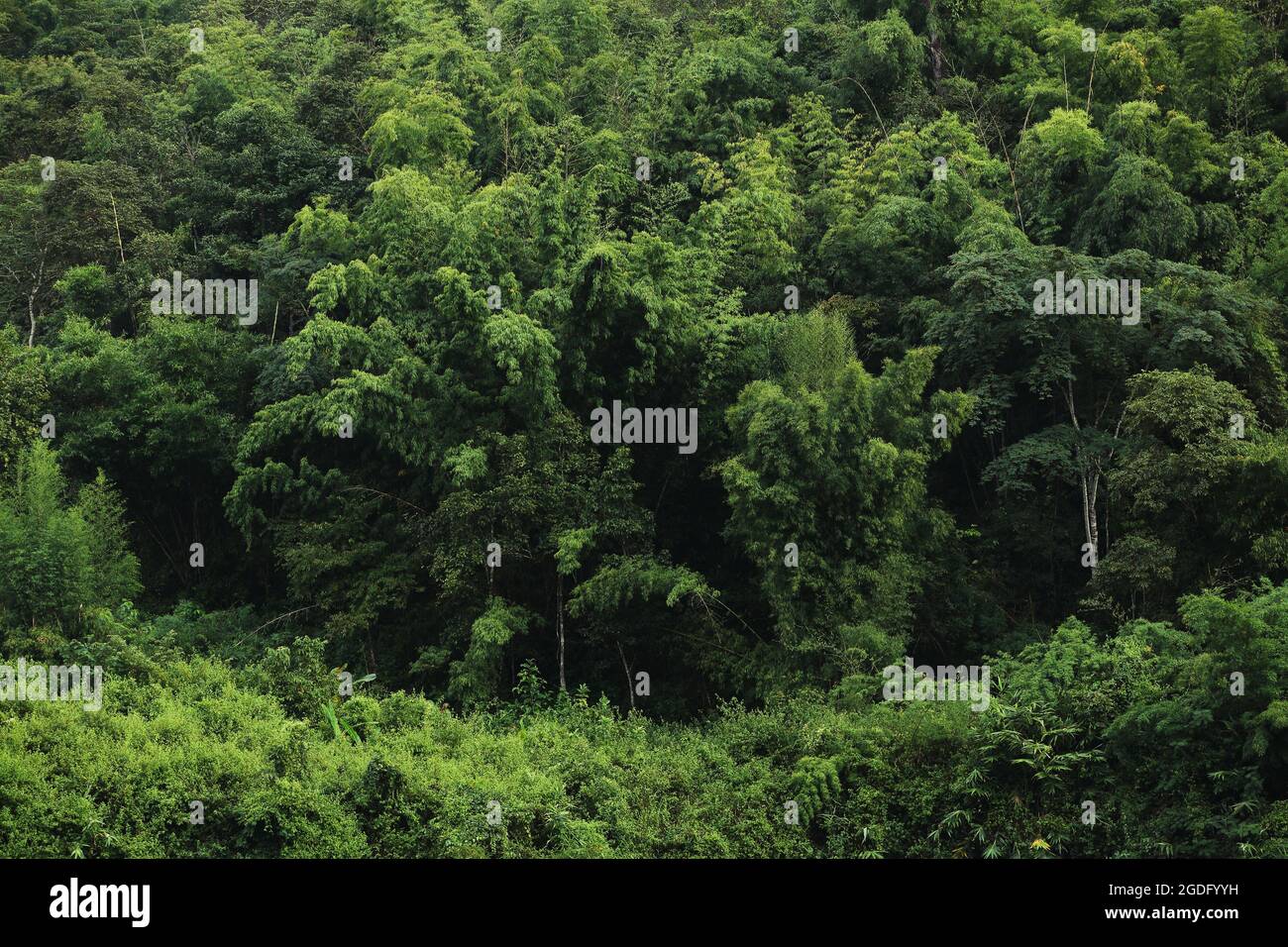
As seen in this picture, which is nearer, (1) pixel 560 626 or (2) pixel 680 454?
(1) pixel 560 626

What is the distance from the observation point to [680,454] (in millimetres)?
20750

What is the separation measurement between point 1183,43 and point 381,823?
1957 centimetres

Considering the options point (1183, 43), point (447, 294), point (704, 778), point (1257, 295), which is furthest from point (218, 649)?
point (1183, 43)

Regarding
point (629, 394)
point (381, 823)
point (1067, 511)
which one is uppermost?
point (629, 394)

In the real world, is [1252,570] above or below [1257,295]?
below

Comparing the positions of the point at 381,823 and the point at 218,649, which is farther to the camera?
the point at 218,649

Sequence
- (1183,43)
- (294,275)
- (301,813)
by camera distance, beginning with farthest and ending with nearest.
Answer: (1183,43) → (294,275) → (301,813)

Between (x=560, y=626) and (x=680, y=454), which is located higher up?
(x=680, y=454)

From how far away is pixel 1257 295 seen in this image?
2027 centimetres

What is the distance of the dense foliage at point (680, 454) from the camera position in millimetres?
14727

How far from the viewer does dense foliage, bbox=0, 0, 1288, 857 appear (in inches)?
580

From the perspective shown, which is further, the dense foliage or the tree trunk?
the tree trunk

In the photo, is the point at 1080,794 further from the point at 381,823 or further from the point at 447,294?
the point at 447,294

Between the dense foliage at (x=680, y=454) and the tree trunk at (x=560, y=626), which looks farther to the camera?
the tree trunk at (x=560, y=626)
